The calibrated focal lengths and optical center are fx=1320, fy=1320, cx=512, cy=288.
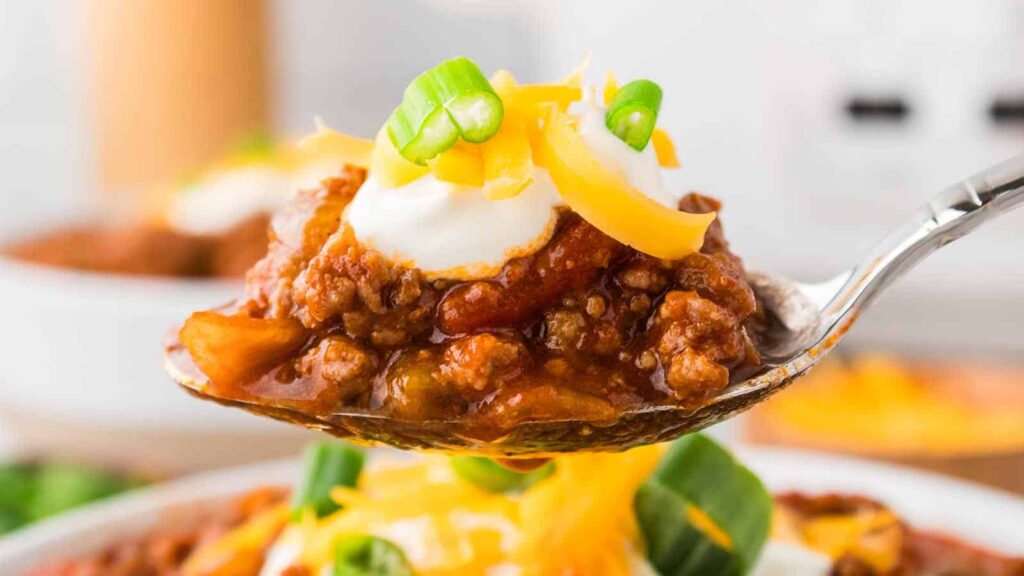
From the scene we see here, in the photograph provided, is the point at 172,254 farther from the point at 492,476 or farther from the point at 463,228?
the point at 463,228

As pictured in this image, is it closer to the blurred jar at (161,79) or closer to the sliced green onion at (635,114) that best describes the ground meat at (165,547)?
the sliced green onion at (635,114)

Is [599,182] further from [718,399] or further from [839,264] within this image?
[839,264]

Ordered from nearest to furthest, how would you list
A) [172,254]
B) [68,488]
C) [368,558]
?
[368,558] < [68,488] < [172,254]

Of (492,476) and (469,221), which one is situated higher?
(469,221)

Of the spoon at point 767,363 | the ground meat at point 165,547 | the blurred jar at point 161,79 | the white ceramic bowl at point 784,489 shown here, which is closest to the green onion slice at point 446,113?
the spoon at point 767,363

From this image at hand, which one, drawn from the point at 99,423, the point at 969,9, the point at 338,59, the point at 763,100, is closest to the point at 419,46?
the point at 338,59

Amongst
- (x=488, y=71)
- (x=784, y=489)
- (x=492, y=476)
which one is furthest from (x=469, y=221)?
(x=488, y=71)

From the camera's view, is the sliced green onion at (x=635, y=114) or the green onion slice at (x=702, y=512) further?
the green onion slice at (x=702, y=512)
